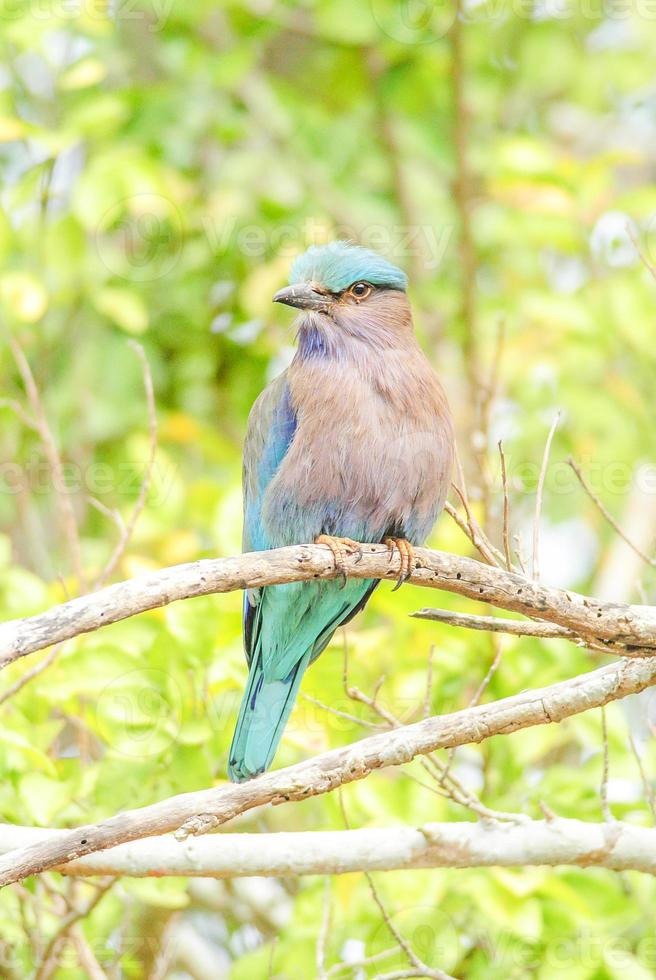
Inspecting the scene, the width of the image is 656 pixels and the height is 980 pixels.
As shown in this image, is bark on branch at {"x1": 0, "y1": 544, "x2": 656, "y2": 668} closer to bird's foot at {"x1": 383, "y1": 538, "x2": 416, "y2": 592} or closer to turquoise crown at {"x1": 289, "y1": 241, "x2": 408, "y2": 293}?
bird's foot at {"x1": 383, "y1": 538, "x2": 416, "y2": 592}

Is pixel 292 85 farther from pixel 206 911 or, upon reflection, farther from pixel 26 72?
pixel 206 911

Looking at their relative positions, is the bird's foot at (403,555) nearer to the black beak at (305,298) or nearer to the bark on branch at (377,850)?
the bark on branch at (377,850)

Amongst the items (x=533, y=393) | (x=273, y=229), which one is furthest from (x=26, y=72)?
(x=533, y=393)

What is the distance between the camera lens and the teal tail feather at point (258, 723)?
12.6 feet

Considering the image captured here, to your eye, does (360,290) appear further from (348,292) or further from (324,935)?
(324,935)

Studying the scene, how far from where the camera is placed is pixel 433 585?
3.11 meters

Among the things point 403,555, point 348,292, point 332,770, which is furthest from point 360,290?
point 332,770

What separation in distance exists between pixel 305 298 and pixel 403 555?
110 cm

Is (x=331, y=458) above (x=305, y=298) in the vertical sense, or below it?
below

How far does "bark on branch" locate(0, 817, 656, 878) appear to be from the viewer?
3.16 meters

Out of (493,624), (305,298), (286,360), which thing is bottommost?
(493,624)

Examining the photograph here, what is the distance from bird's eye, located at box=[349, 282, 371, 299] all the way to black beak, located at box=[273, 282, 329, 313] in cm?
10

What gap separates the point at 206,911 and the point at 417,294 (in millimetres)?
3461

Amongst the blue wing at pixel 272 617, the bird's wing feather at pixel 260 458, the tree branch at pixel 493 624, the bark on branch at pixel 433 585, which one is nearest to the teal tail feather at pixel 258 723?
the blue wing at pixel 272 617
